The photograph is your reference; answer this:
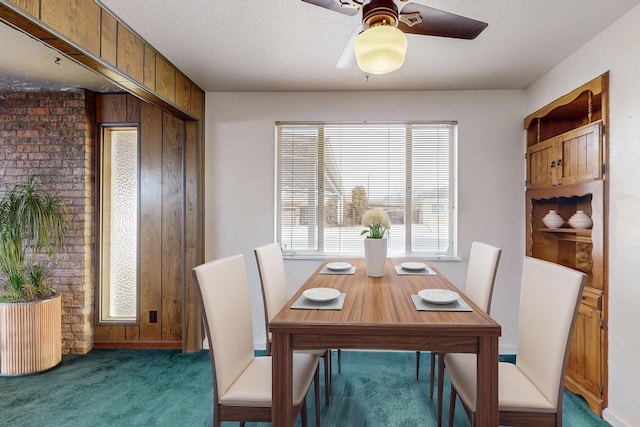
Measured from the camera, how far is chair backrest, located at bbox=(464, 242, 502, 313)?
6.84 feet

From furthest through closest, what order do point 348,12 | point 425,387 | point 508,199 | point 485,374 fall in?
point 508,199 → point 425,387 → point 348,12 → point 485,374

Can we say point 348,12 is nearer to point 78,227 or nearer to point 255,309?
point 255,309

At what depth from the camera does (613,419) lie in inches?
81.5

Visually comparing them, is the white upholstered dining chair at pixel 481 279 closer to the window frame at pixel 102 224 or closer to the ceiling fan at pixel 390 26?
the ceiling fan at pixel 390 26

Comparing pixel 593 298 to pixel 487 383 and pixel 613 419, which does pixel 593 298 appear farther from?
pixel 487 383

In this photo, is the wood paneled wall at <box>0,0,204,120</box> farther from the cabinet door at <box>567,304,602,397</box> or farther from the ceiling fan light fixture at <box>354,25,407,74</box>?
the cabinet door at <box>567,304,602,397</box>

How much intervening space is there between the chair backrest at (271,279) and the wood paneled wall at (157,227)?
1.25 meters

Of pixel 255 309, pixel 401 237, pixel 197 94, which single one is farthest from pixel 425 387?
pixel 197 94

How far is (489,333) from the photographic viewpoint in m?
1.28

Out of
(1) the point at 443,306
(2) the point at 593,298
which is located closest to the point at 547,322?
(1) the point at 443,306

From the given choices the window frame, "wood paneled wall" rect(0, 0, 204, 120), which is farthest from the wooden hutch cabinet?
the window frame

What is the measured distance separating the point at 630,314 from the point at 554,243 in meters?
1.08

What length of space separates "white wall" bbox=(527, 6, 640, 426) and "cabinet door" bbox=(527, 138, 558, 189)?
1.84 ft

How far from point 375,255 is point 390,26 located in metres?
1.30
